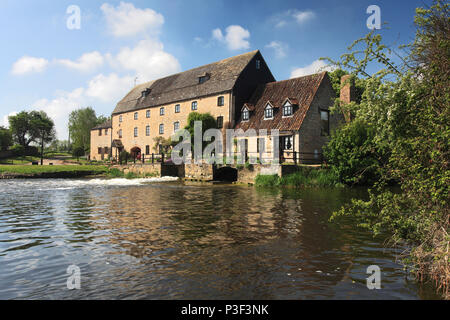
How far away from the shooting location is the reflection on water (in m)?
4.69

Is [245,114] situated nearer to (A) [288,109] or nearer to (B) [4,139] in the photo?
(A) [288,109]

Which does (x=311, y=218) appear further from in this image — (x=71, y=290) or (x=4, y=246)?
(x=4, y=246)

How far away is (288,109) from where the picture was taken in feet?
96.7

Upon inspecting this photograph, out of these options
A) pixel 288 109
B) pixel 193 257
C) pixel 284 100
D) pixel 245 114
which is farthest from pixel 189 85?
pixel 193 257

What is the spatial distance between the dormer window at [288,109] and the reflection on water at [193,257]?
19266 mm

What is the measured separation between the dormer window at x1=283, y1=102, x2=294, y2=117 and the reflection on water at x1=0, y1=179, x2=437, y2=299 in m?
19.3

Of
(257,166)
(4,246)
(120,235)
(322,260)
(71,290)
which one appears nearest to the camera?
(71,290)

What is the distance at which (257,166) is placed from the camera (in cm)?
2620

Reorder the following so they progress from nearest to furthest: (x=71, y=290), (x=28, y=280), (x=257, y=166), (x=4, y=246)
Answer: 1. (x=71, y=290)
2. (x=28, y=280)
3. (x=4, y=246)
4. (x=257, y=166)

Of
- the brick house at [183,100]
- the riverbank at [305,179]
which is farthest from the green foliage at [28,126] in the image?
the riverbank at [305,179]

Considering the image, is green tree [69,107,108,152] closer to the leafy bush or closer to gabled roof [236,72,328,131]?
the leafy bush
